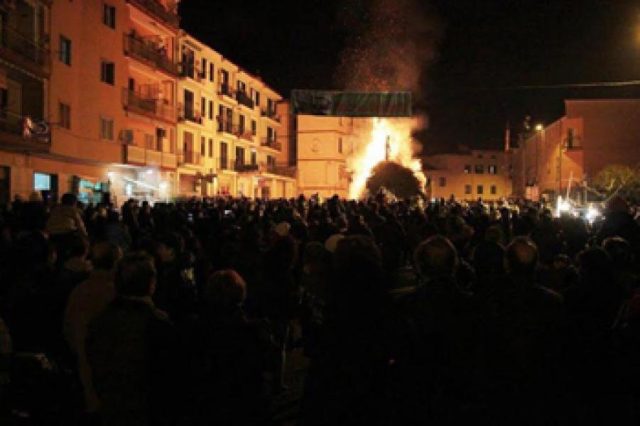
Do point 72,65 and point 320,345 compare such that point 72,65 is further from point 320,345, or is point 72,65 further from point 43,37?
point 320,345

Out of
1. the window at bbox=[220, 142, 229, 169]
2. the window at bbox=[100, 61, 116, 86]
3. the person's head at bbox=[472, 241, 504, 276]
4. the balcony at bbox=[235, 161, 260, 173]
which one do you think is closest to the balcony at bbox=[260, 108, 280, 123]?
the balcony at bbox=[235, 161, 260, 173]

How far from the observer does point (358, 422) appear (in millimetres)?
3270

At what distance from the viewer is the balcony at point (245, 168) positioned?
182ft

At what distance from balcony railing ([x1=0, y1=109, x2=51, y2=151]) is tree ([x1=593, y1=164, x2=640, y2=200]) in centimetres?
3267

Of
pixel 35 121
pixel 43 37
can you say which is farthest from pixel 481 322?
pixel 43 37

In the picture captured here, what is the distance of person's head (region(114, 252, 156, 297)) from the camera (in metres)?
4.19

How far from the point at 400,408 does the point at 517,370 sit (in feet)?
3.38

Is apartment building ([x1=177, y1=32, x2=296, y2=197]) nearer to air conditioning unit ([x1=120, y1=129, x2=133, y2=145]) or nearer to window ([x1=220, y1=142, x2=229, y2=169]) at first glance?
window ([x1=220, y1=142, x2=229, y2=169])

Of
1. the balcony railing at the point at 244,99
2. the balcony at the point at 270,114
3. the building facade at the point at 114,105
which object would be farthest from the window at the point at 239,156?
the balcony at the point at 270,114

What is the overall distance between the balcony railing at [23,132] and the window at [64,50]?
13.1 feet

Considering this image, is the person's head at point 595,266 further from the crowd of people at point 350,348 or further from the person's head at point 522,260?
the person's head at point 522,260

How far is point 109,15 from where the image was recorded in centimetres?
3247

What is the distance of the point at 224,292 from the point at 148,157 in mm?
33831

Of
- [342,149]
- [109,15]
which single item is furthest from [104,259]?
[342,149]
